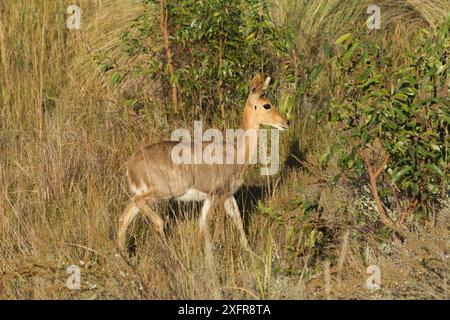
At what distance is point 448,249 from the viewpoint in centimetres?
537

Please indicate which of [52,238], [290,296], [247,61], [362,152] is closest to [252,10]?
[247,61]

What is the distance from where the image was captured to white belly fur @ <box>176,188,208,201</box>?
6.77 metres

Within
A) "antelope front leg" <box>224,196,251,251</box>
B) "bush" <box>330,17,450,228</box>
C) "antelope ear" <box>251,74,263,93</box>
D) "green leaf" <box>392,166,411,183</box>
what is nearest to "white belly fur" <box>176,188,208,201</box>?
"antelope front leg" <box>224,196,251,251</box>

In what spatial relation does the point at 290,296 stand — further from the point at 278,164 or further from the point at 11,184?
the point at 11,184

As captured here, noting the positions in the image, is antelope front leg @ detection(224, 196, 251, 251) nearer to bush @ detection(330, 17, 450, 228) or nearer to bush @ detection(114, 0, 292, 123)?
bush @ detection(330, 17, 450, 228)

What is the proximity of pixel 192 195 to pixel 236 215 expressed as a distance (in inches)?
17.8

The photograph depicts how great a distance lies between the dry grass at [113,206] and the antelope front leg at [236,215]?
0.07m

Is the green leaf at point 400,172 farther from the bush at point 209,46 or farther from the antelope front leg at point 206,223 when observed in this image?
the bush at point 209,46

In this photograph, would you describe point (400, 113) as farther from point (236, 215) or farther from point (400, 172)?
Result: point (236, 215)

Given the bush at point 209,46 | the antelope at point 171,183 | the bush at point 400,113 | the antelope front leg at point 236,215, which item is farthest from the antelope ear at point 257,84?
the bush at point 400,113

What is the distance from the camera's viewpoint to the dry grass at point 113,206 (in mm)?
5297

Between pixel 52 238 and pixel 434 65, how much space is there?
9.37 ft

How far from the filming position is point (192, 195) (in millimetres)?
6773

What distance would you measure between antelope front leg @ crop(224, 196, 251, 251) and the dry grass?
70 millimetres
